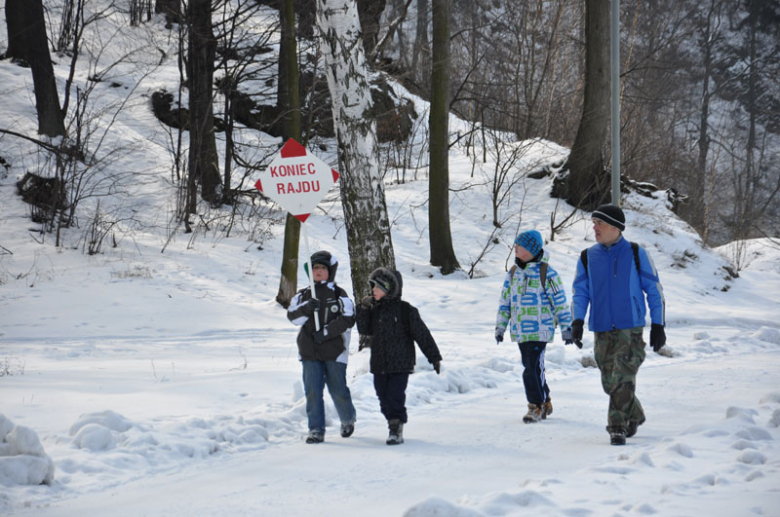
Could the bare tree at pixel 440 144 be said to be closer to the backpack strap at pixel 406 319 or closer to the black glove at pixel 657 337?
the backpack strap at pixel 406 319

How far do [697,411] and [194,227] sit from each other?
48.8 ft

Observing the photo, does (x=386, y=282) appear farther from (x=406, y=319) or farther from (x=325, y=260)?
(x=325, y=260)

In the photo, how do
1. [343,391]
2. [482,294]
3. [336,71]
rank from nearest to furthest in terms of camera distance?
[343,391]
[336,71]
[482,294]

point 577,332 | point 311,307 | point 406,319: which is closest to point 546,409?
point 577,332

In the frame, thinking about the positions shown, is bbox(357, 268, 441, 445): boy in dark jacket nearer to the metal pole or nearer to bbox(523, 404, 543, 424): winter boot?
bbox(523, 404, 543, 424): winter boot

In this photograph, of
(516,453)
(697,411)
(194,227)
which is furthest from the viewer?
(194,227)

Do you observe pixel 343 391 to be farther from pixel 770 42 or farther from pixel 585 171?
pixel 770 42

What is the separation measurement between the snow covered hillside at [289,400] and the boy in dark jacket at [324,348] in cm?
27

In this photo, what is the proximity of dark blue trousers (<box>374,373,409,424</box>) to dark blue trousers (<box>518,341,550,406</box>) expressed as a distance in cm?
129

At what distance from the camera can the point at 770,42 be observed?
4478 centimetres

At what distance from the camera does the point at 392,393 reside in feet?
20.4

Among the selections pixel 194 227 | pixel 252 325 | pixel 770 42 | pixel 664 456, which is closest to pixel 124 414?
pixel 664 456

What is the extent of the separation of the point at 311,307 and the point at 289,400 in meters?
1.62

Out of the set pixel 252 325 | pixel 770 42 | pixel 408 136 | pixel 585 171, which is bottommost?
pixel 252 325
